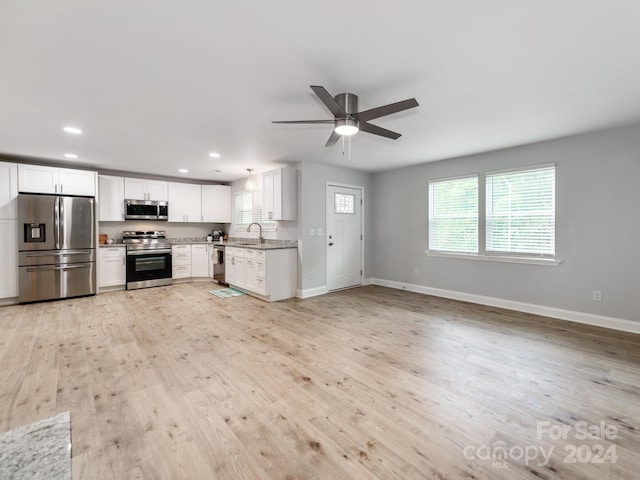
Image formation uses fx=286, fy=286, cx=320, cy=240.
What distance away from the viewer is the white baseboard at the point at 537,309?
11.6ft

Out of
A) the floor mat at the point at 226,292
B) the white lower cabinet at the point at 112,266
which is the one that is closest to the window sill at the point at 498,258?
the floor mat at the point at 226,292

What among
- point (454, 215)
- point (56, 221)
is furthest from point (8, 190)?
point (454, 215)

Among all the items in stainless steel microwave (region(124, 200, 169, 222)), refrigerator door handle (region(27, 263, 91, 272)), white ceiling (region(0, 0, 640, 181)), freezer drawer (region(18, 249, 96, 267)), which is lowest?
refrigerator door handle (region(27, 263, 91, 272))

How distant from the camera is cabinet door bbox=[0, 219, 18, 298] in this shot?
4.70 m

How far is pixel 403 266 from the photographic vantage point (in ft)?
19.4

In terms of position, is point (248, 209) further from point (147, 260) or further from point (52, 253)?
point (52, 253)

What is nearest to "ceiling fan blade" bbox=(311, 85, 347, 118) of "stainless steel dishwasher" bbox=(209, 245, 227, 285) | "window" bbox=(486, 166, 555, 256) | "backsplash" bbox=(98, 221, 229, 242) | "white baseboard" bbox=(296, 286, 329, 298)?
"window" bbox=(486, 166, 555, 256)

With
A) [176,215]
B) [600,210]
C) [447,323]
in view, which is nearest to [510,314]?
[447,323]

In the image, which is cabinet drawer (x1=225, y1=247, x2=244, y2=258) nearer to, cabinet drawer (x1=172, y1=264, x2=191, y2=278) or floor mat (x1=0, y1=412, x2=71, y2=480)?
cabinet drawer (x1=172, y1=264, x2=191, y2=278)

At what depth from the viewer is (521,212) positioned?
14.2ft

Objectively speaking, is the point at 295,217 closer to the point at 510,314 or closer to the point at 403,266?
the point at 403,266

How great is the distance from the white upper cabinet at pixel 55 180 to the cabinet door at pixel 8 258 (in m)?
0.63

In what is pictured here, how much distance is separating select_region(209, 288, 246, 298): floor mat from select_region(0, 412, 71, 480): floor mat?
11.8 feet

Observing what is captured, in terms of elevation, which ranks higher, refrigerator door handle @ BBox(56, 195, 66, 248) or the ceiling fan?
the ceiling fan
